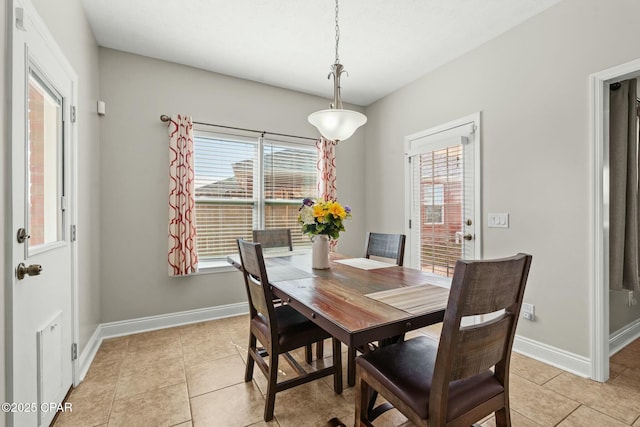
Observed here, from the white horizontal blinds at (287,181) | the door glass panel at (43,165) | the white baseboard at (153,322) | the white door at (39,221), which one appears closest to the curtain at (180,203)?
the white baseboard at (153,322)

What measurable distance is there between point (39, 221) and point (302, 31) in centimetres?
235

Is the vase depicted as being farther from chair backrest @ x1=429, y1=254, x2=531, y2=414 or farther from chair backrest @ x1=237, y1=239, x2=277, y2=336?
chair backrest @ x1=429, y1=254, x2=531, y2=414

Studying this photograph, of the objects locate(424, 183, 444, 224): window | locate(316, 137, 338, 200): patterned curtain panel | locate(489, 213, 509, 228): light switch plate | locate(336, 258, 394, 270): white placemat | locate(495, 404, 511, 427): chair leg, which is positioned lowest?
locate(495, 404, 511, 427): chair leg

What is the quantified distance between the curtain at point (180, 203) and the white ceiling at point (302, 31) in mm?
757

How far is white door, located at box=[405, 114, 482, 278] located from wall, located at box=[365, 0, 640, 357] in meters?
0.13

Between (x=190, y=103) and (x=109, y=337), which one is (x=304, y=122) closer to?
(x=190, y=103)

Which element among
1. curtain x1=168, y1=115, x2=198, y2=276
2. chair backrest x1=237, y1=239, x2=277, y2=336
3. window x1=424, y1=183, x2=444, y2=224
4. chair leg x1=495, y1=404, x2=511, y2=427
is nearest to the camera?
chair leg x1=495, y1=404, x2=511, y2=427

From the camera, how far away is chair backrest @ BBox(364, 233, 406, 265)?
239 centimetres

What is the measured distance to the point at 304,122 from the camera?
12.6 feet

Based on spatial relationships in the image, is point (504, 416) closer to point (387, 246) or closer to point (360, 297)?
point (360, 297)

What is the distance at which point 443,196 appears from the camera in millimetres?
3166

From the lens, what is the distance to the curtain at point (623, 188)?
7.30ft

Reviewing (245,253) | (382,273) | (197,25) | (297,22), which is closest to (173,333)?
(245,253)

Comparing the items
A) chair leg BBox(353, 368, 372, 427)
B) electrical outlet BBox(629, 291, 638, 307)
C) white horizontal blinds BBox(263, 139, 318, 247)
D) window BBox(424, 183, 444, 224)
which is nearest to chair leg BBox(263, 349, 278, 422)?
chair leg BBox(353, 368, 372, 427)
